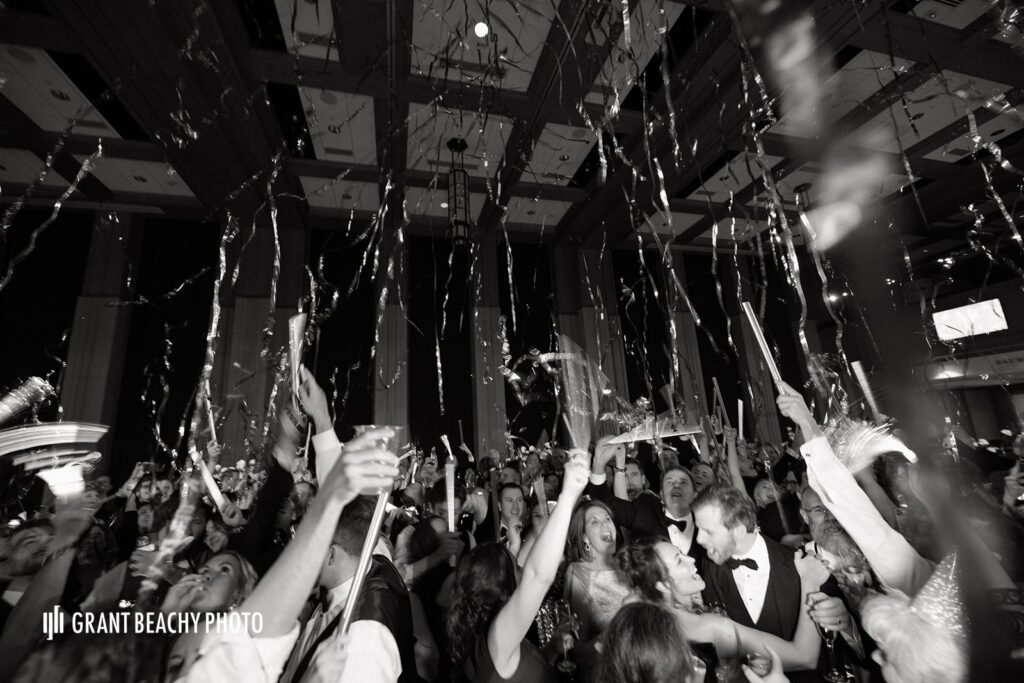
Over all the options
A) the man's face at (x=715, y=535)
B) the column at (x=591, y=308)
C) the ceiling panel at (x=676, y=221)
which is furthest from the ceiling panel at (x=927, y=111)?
the man's face at (x=715, y=535)

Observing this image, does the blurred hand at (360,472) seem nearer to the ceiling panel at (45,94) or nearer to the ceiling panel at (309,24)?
the ceiling panel at (309,24)

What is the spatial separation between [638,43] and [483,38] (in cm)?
208

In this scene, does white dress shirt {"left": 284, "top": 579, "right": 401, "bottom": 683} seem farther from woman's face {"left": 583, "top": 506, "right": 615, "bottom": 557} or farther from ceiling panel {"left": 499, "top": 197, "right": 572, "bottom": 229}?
ceiling panel {"left": 499, "top": 197, "right": 572, "bottom": 229}

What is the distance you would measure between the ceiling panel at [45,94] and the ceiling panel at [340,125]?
117 inches

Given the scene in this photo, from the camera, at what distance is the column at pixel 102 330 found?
27.9ft

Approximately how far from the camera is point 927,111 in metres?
7.44

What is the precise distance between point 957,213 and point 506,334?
10644 mm

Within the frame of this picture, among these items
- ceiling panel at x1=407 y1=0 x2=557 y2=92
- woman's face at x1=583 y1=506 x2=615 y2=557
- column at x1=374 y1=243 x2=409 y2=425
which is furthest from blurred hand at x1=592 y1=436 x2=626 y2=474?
column at x1=374 y1=243 x2=409 y2=425

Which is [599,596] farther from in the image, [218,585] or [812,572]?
[218,585]

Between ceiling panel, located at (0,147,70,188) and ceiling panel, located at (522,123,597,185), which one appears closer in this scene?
ceiling panel, located at (0,147,70,188)

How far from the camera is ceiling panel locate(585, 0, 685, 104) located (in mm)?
5633

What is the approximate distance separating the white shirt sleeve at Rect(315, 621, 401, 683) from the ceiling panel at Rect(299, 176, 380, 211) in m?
8.76

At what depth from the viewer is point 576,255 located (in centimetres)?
1176

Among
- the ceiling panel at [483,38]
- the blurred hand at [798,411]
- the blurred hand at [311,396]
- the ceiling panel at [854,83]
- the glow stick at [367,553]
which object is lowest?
the glow stick at [367,553]
